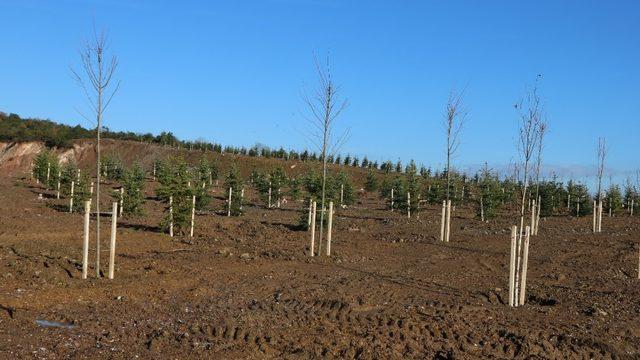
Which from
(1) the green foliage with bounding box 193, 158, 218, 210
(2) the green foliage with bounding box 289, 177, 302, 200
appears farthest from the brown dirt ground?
(2) the green foliage with bounding box 289, 177, 302, 200

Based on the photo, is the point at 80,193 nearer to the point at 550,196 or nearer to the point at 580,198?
the point at 550,196

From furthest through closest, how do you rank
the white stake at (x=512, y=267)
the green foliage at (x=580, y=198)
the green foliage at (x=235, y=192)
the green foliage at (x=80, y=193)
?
1. the green foliage at (x=580, y=198)
2. the green foliage at (x=235, y=192)
3. the green foliage at (x=80, y=193)
4. the white stake at (x=512, y=267)

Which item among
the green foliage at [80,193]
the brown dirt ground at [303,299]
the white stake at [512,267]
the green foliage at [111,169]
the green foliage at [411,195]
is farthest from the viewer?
the green foliage at [111,169]

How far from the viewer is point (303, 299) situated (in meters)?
10.3

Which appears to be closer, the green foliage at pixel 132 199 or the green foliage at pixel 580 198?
the green foliage at pixel 132 199

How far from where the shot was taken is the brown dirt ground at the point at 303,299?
744 centimetres

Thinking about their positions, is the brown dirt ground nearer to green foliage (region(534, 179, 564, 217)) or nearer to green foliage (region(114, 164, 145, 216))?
green foliage (region(114, 164, 145, 216))

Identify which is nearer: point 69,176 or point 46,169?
point 69,176

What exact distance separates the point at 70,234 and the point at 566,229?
21214mm

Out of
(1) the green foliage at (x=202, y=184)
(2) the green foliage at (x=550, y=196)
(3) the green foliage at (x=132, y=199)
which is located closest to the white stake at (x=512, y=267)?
(1) the green foliage at (x=202, y=184)

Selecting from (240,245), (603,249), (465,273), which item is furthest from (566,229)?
(240,245)

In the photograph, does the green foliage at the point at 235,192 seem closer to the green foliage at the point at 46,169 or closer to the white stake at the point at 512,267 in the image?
the green foliage at the point at 46,169

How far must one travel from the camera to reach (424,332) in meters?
8.17

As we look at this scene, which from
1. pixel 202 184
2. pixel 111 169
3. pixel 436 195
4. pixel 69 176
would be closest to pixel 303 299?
pixel 202 184
